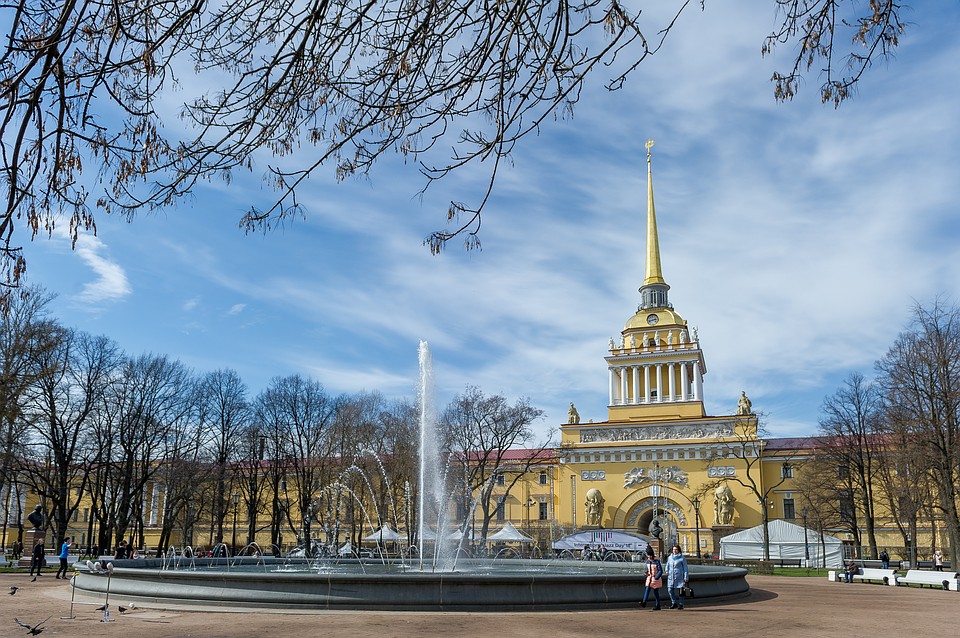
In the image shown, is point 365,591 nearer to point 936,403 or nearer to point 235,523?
point 936,403

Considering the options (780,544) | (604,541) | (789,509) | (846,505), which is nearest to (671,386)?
(789,509)

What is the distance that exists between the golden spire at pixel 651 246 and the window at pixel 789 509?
23.7 m

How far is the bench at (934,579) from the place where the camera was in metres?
24.7

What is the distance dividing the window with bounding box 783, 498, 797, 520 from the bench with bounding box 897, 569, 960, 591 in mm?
31708

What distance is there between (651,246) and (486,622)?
2585 inches

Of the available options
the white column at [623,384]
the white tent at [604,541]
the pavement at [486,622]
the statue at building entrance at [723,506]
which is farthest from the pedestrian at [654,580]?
the white column at [623,384]

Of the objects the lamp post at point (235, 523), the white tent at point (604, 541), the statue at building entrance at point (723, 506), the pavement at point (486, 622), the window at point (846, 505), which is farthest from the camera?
the statue at building entrance at point (723, 506)

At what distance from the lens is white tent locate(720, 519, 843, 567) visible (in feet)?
149

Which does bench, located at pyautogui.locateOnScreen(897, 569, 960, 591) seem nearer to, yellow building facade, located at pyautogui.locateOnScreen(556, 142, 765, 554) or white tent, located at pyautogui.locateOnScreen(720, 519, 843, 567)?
white tent, located at pyautogui.locateOnScreen(720, 519, 843, 567)

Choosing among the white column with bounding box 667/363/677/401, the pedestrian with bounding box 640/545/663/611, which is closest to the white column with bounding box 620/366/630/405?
the white column with bounding box 667/363/677/401

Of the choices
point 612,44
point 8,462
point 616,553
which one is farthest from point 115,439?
point 612,44

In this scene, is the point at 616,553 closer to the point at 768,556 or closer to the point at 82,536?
the point at 768,556

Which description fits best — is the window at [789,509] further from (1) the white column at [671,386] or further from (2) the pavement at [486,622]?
(2) the pavement at [486,622]

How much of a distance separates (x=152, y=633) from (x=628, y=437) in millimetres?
54673
